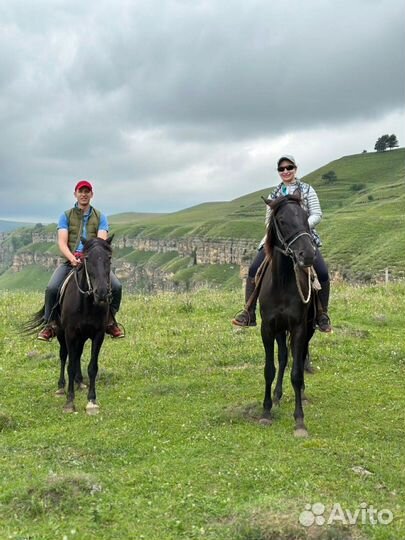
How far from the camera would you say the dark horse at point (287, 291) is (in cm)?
840

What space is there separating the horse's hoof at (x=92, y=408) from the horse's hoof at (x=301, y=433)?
13.0ft

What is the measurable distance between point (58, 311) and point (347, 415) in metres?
6.56

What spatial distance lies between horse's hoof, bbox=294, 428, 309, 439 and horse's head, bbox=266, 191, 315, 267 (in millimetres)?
2917

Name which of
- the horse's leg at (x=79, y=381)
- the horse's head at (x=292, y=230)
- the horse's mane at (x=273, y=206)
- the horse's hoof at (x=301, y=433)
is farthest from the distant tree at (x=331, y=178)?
the horse's hoof at (x=301, y=433)

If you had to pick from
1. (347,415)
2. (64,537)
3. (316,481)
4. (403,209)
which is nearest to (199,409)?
(347,415)

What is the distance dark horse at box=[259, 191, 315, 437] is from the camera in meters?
8.40

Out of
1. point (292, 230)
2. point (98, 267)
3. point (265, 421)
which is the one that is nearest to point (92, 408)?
point (98, 267)

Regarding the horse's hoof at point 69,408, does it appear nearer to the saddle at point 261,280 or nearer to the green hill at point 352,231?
the saddle at point 261,280

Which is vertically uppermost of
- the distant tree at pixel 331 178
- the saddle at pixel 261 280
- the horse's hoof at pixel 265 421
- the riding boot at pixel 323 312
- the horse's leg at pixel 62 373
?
the distant tree at pixel 331 178

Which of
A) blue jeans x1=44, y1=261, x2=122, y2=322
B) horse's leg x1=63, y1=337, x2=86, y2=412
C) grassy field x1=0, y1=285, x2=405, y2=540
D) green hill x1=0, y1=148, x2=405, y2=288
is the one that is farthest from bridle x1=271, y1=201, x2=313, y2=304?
green hill x1=0, y1=148, x2=405, y2=288

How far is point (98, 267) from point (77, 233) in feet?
6.16

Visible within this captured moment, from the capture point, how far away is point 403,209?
314 feet

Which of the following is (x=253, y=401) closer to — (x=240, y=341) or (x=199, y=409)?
(x=199, y=409)

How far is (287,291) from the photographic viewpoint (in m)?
8.99
